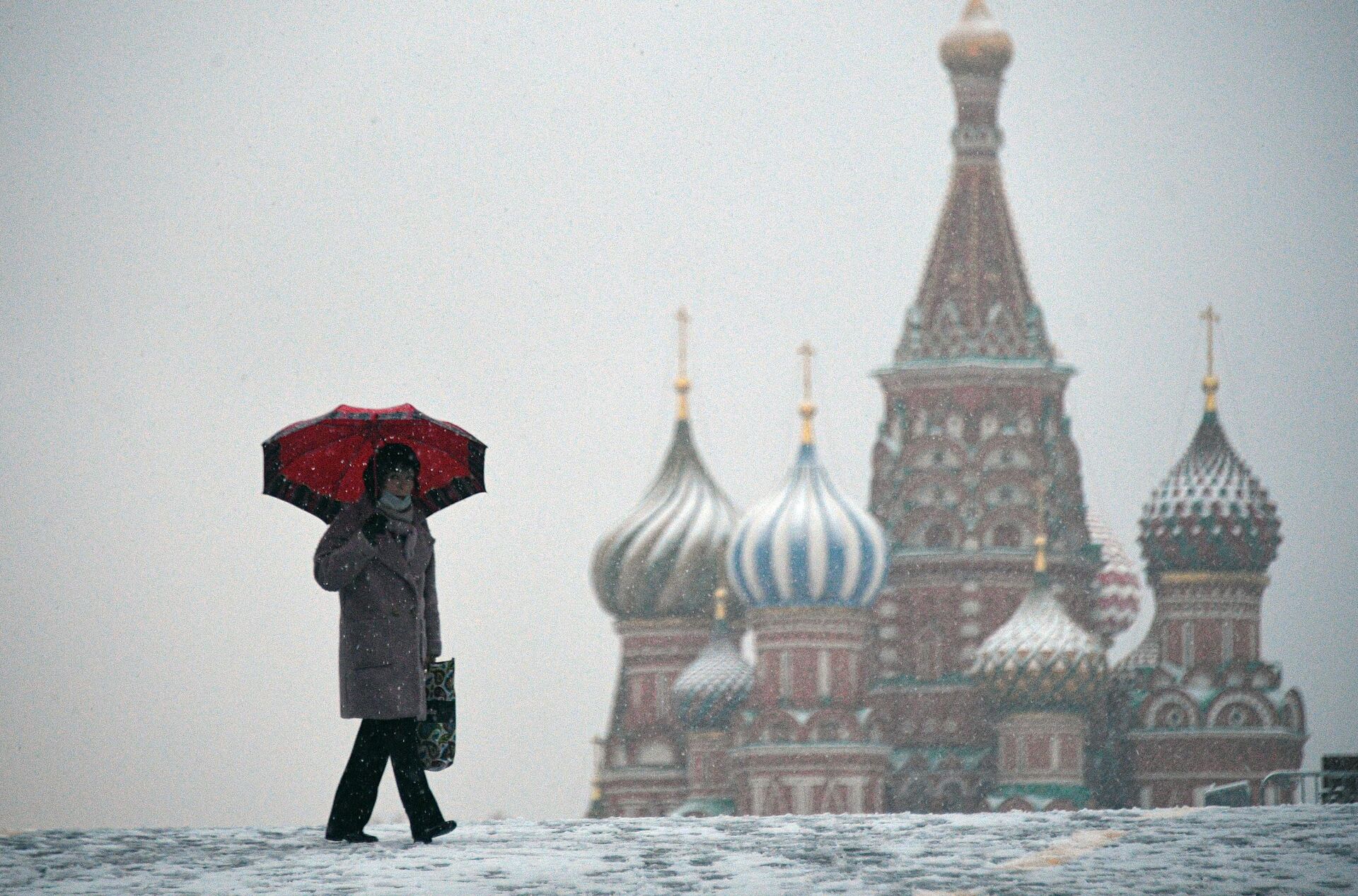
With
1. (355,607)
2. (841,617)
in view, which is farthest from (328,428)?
(841,617)

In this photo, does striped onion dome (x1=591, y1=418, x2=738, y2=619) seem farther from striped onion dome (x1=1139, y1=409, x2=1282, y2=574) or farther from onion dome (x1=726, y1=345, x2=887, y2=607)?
striped onion dome (x1=1139, y1=409, x2=1282, y2=574)

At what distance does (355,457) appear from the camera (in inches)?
467

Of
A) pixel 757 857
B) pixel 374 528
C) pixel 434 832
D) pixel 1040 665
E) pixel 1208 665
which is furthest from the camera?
pixel 1208 665

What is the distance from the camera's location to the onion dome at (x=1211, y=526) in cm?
5597

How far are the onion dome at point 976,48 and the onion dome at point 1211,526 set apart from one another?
7927mm

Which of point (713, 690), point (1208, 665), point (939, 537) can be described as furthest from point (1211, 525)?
point (713, 690)

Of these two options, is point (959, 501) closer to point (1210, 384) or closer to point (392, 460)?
point (1210, 384)

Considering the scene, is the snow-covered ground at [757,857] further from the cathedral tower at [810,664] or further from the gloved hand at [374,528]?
the cathedral tower at [810,664]

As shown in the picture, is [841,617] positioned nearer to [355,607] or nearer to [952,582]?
[952,582]

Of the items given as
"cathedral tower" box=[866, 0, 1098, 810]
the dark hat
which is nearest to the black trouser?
the dark hat

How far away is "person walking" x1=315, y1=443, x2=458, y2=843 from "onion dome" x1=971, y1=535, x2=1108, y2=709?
142 feet

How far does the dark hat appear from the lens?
11547 mm

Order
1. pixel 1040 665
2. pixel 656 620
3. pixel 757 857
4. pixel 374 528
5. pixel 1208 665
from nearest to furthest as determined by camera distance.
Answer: pixel 757 857 < pixel 374 528 < pixel 1040 665 < pixel 1208 665 < pixel 656 620

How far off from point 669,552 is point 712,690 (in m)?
3.39
